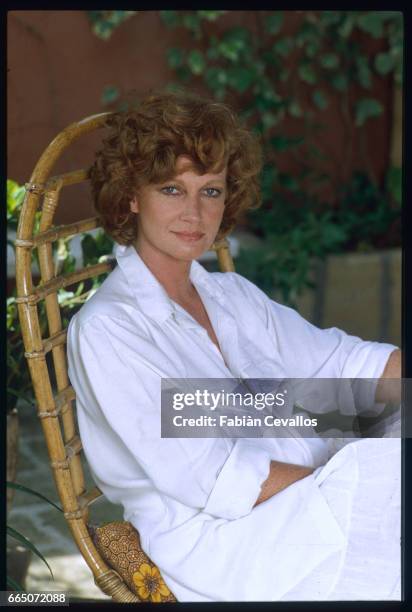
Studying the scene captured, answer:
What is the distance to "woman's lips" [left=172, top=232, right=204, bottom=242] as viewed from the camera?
1844 millimetres

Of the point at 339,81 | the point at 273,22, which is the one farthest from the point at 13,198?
the point at 339,81

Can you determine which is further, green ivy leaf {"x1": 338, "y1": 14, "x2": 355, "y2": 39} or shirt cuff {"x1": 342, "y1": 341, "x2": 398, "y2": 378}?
green ivy leaf {"x1": 338, "y1": 14, "x2": 355, "y2": 39}

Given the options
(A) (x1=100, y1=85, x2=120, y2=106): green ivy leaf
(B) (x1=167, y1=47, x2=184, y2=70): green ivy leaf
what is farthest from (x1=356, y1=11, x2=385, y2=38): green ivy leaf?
(A) (x1=100, y1=85, x2=120, y2=106): green ivy leaf

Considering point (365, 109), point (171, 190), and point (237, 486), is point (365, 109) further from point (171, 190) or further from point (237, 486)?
point (237, 486)

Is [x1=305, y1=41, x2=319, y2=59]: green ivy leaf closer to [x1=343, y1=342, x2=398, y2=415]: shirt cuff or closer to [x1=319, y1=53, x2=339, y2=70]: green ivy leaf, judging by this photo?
[x1=319, y1=53, x2=339, y2=70]: green ivy leaf

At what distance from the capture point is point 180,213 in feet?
6.02

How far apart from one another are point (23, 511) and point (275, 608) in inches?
64.8

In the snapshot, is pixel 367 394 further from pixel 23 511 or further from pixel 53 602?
pixel 23 511

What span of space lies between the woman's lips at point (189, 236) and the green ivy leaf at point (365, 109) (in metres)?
2.99

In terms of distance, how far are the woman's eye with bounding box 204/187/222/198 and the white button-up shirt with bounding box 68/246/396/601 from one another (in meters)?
0.23

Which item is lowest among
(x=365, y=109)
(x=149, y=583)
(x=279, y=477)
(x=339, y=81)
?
(x=149, y=583)

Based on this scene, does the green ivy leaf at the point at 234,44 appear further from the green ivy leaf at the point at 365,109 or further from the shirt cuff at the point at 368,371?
the shirt cuff at the point at 368,371

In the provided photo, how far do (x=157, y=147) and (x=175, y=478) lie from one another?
0.63 m
